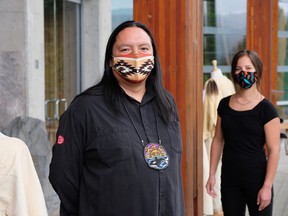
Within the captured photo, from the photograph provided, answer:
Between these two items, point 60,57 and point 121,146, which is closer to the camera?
point 121,146

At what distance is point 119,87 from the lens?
2.62 metres

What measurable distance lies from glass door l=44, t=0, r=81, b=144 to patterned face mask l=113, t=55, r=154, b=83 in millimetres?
4555

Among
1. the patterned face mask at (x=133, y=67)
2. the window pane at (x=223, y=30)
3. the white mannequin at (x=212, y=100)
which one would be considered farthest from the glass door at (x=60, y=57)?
the window pane at (x=223, y=30)

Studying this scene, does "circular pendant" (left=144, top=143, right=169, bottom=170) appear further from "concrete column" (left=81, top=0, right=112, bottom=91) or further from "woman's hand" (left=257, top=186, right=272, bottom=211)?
"concrete column" (left=81, top=0, right=112, bottom=91)

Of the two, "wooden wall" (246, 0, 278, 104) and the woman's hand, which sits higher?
"wooden wall" (246, 0, 278, 104)

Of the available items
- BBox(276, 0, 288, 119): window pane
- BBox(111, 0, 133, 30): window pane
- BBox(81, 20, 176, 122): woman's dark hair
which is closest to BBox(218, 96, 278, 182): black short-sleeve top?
BBox(81, 20, 176, 122): woman's dark hair

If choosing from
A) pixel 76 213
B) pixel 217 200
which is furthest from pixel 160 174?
pixel 217 200

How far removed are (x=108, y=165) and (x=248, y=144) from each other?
1778 mm

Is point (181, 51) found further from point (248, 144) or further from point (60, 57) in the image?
point (60, 57)

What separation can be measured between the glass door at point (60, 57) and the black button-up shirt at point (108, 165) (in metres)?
4.57

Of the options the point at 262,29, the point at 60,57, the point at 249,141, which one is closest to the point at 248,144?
the point at 249,141

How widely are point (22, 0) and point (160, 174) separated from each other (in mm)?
3794

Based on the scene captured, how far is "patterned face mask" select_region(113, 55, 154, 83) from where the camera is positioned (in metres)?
2.56

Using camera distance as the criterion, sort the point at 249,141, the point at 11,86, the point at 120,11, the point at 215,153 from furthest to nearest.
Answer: the point at 120,11 < the point at 11,86 < the point at 215,153 < the point at 249,141
